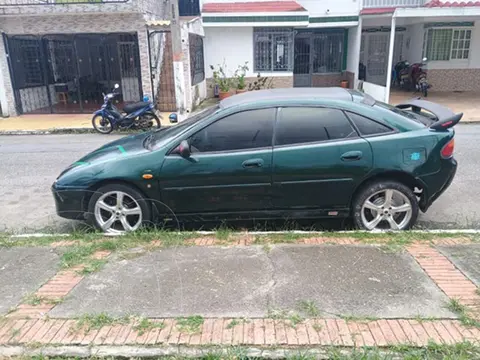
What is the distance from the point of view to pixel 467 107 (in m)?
14.8

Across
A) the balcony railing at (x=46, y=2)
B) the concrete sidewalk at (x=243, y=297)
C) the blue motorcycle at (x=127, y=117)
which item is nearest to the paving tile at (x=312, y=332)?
the concrete sidewalk at (x=243, y=297)

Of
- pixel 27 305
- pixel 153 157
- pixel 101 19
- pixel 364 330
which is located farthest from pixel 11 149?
pixel 364 330

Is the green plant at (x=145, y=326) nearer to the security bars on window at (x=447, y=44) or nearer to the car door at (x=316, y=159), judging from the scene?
the car door at (x=316, y=159)

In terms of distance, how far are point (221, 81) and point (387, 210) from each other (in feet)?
42.8

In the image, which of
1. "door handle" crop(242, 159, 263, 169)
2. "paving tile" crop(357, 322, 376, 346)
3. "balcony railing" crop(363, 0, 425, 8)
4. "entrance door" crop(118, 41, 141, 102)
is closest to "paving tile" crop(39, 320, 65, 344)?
"paving tile" crop(357, 322, 376, 346)

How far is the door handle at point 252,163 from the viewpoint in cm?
454

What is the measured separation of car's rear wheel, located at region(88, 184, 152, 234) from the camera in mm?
4711

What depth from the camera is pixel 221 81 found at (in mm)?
16781

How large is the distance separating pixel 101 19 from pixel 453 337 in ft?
45.0

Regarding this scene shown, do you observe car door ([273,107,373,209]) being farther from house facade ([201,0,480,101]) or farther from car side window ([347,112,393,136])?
house facade ([201,0,480,101])

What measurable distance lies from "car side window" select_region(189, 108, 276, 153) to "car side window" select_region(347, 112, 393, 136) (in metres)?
0.88

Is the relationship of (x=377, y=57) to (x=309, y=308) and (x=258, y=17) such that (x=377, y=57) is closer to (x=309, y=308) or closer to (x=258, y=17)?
(x=258, y=17)

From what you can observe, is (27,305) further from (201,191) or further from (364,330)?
(364,330)

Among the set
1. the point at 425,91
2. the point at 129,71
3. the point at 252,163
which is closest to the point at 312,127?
the point at 252,163
